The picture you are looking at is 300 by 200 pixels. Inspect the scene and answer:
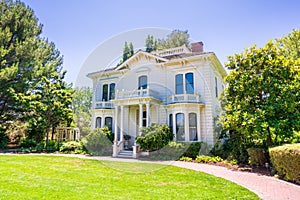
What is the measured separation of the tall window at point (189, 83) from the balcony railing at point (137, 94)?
2484 millimetres

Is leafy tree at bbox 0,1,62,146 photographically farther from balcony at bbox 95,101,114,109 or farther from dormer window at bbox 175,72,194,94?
dormer window at bbox 175,72,194,94

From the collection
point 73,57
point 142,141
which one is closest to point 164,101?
point 142,141

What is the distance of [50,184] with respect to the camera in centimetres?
601

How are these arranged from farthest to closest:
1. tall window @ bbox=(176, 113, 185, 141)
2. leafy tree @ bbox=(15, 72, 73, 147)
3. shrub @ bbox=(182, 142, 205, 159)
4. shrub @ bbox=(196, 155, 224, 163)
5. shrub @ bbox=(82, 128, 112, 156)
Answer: leafy tree @ bbox=(15, 72, 73, 147) < shrub @ bbox=(82, 128, 112, 156) < tall window @ bbox=(176, 113, 185, 141) < shrub @ bbox=(182, 142, 205, 159) < shrub @ bbox=(196, 155, 224, 163)

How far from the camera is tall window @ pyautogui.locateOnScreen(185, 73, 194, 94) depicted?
15.4 meters

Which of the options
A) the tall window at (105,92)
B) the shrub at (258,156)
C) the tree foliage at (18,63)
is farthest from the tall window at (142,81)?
the shrub at (258,156)

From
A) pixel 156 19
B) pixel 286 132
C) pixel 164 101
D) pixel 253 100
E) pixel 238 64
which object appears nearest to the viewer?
pixel 286 132

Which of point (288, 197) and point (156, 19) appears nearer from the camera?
point (288, 197)

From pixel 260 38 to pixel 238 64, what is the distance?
504 centimetres

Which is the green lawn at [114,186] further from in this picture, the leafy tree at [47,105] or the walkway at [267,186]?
the leafy tree at [47,105]

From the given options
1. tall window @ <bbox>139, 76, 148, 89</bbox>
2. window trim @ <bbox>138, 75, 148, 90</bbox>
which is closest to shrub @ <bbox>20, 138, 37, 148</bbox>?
window trim @ <bbox>138, 75, 148, 90</bbox>

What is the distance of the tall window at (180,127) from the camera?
14.3 metres

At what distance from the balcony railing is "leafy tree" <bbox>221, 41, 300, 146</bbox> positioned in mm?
5923

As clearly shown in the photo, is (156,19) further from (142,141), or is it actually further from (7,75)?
(7,75)
